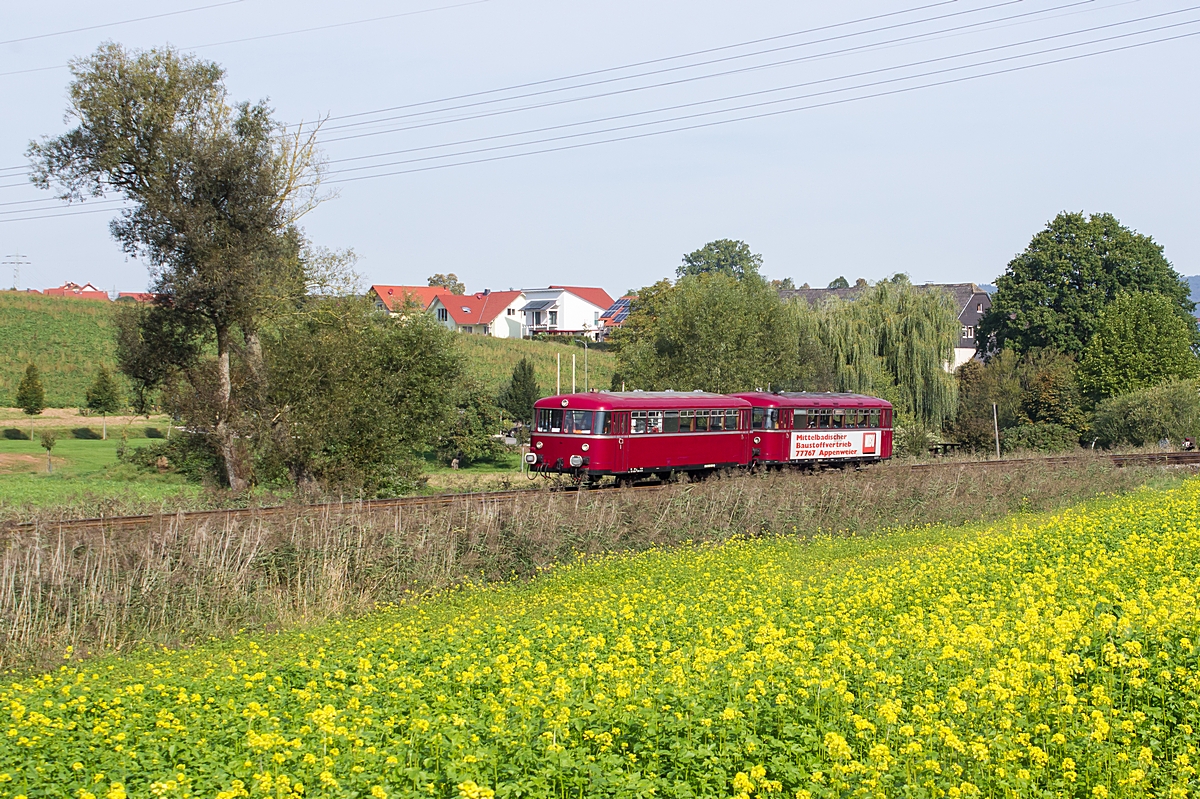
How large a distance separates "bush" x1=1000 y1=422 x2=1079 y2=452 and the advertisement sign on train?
58.1 ft

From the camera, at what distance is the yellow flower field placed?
6.73 meters

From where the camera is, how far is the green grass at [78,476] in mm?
27750

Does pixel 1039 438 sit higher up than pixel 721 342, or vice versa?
Answer: pixel 721 342

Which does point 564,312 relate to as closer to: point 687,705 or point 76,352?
point 76,352

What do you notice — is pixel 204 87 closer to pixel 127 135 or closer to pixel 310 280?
pixel 127 135

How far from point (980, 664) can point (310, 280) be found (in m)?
31.6

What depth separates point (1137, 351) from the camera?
54.5 metres

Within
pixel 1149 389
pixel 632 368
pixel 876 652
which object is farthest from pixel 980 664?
pixel 1149 389

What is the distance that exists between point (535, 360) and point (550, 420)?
176 feet

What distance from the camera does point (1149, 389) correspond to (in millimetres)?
49906

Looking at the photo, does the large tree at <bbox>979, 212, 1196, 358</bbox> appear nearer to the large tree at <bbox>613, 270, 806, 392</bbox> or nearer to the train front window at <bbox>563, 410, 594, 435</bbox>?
the large tree at <bbox>613, 270, 806, 392</bbox>

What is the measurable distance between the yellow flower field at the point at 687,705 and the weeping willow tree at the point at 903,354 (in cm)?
4010

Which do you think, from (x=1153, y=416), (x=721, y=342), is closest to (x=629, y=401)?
(x=721, y=342)

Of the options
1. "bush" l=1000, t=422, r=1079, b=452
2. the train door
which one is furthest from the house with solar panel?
the train door
